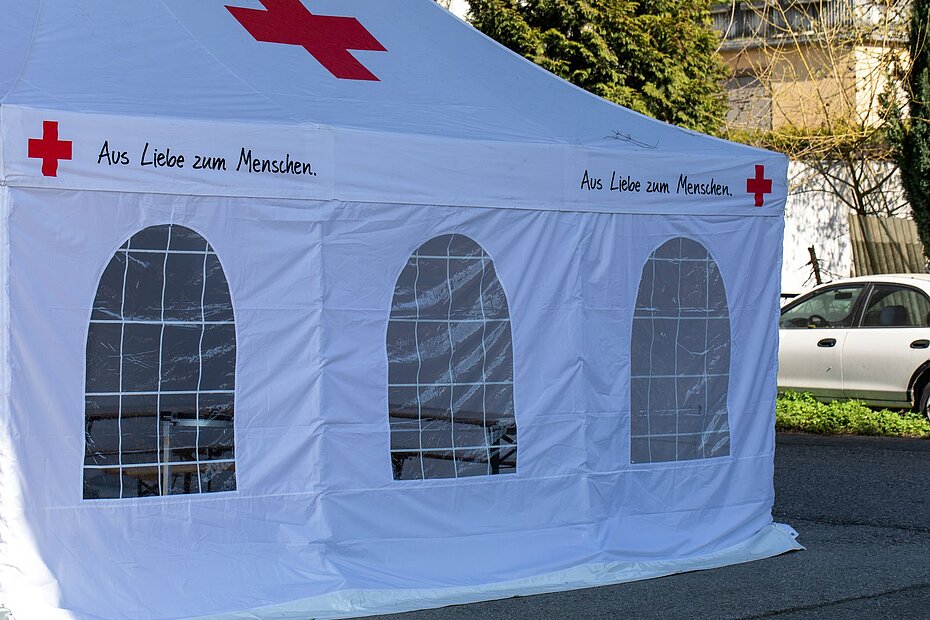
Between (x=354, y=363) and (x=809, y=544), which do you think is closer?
(x=354, y=363)

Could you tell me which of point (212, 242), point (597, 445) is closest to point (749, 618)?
point (597, 445)

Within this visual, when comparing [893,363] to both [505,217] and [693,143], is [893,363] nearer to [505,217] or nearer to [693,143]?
[693,143]

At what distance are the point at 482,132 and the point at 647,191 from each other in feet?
3.50

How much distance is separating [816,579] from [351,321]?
9.22ft

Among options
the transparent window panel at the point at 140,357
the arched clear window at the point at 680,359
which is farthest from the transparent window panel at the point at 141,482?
the arched clear window at the point at 680,359

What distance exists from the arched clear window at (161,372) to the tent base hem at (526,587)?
0.66 metres

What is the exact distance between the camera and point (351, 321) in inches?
238

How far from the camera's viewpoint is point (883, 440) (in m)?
11.4

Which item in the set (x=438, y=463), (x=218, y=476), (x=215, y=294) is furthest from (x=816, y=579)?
(x=215, y=294)

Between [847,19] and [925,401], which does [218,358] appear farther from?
[847,19]

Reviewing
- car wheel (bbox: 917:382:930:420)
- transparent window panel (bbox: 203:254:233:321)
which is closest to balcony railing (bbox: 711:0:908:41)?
car wheel (bbox: 917:382:930:420)

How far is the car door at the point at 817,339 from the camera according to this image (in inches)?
489

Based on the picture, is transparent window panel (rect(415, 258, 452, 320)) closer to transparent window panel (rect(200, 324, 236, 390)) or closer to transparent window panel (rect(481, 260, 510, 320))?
transparent window panel (rect(481, 260, 510, 320))

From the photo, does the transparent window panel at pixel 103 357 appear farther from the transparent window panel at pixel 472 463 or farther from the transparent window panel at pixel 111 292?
the transparent window panel at pixel 472 463
